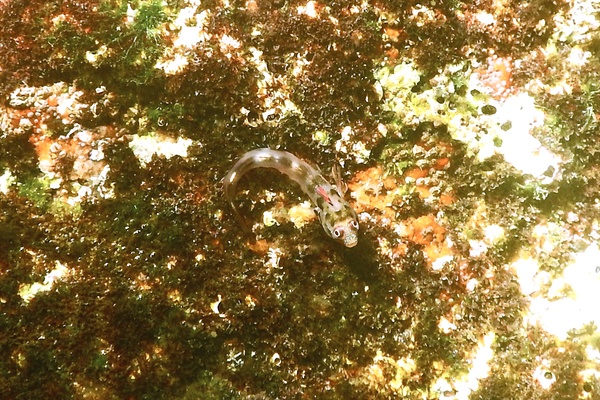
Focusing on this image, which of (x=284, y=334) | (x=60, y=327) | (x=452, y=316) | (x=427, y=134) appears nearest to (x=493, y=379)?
(x=452, y=316)

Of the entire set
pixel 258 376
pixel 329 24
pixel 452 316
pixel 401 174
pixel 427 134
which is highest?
pixel 329 24

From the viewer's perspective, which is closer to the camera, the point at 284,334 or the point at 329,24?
the point at 284,334

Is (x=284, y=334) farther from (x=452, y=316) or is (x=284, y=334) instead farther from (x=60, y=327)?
(x=60, y=327)

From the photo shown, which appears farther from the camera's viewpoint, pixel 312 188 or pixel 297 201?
pixel 297 201

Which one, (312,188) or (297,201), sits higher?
(312,188)

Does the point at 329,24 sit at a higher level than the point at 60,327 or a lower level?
higher

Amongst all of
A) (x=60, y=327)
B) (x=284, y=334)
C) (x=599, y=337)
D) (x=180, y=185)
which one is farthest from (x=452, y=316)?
(x=60, y=327)
